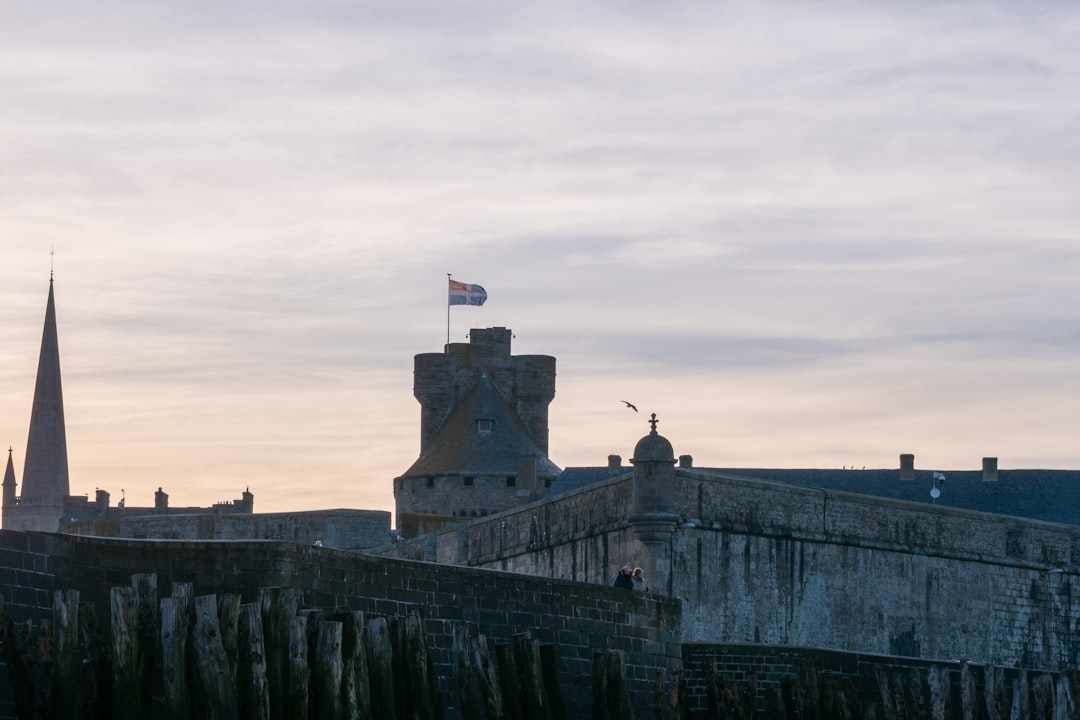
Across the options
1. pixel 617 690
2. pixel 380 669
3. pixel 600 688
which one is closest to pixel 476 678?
pixel 380 669

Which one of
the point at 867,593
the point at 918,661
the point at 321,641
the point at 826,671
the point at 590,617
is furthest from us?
the point at 867,593

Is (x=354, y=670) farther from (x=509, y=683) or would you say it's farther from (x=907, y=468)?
(x=907, y=468)

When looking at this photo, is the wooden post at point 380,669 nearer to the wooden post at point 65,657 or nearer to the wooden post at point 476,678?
the wooden post at point 476,678

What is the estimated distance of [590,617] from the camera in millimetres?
27438

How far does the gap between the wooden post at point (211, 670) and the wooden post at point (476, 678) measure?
385cm

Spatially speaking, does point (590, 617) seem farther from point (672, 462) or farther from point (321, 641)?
point (672, 462)

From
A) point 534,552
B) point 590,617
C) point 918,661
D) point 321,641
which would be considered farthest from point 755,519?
point 321,641

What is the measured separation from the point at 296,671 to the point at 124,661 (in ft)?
6.29

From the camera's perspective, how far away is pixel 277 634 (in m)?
21.1

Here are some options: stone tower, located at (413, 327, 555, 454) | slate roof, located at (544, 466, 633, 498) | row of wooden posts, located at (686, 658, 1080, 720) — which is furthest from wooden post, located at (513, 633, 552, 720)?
stone tower, located at (413, 327, 555, 454)

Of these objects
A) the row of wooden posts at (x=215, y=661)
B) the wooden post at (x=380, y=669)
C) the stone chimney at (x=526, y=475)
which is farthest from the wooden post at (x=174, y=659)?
the stone chimney at (x=526, y=475)

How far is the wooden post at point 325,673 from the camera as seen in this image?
21.5 metres

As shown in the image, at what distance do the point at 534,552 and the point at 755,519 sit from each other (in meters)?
5.11

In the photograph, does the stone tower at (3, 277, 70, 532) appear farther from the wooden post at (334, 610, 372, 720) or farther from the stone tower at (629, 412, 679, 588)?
the wooden post at (334, 610, 372, 720)
